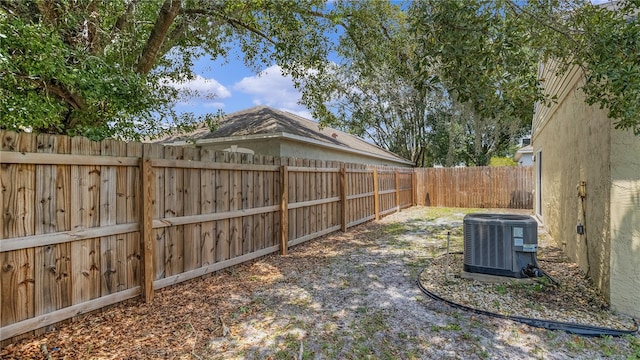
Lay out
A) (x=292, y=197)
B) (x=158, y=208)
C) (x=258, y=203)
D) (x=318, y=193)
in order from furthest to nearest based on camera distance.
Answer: (x=318, y=193) → (x=292, y=197) → (x=258, y=203) → (x=158, y=208)

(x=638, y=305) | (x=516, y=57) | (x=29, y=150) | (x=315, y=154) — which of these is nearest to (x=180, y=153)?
(x=29, y=150)

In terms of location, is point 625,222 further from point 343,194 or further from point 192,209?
point 343,194

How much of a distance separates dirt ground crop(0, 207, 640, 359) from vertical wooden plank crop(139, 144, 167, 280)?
345mm

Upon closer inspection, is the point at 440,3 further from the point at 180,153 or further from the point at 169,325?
the point at 169,325

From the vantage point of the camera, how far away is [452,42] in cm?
318

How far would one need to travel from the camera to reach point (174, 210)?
14.0 ft

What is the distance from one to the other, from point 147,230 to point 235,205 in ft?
5.17

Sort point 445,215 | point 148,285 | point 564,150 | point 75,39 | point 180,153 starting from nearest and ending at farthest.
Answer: point 148,285
point 180,153
point 75,39
point 564,150
point 445,215

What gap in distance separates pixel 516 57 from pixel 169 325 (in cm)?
439

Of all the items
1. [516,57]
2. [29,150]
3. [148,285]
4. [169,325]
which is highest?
[516,57]

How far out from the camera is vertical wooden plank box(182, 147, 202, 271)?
445cm

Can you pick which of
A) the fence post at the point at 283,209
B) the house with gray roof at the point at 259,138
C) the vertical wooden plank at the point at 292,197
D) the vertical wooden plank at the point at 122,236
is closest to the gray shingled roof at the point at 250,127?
the house with gray roof at the point at 259,138

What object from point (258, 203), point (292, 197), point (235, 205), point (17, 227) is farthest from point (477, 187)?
point (17, 227)

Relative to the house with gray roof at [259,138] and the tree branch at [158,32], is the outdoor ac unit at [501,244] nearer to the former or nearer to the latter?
the house with gray roof at [259,138]
